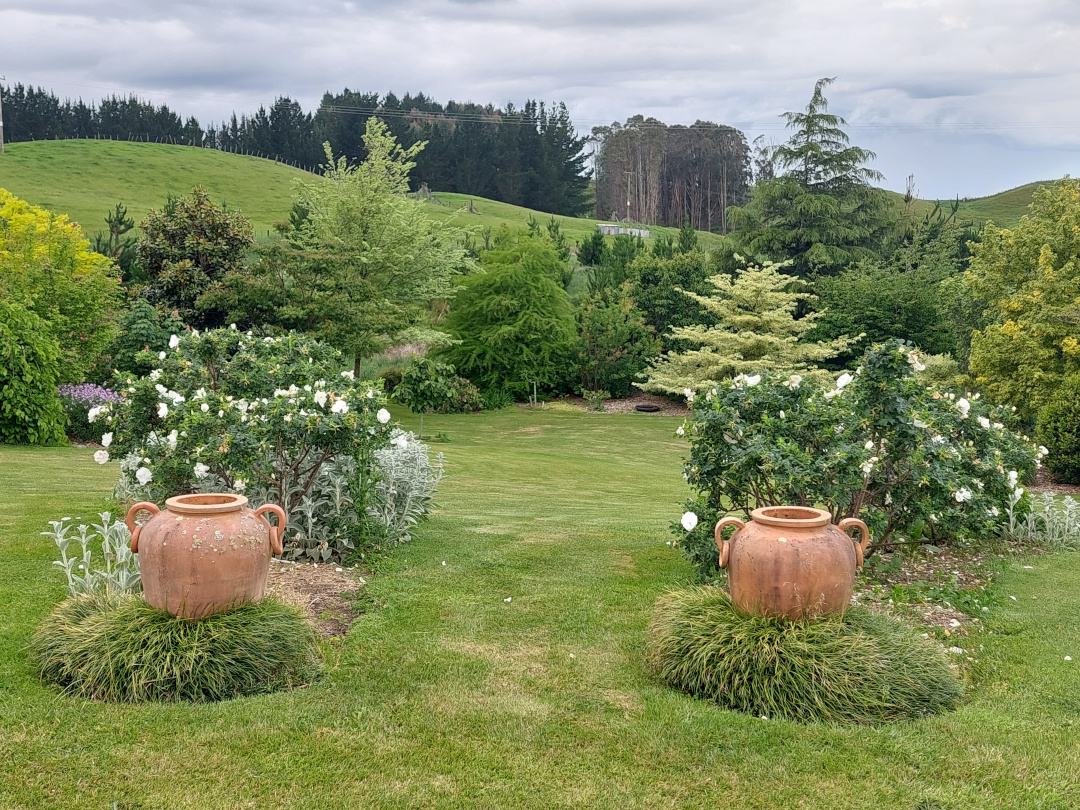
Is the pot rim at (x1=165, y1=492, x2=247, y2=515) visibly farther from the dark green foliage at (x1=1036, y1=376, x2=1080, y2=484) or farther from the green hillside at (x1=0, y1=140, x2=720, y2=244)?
the green hillside at (x1=0, y1=140, x2=720, y2=244)

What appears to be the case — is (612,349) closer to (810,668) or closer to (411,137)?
(810,668)

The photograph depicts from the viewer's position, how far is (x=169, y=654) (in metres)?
4.39

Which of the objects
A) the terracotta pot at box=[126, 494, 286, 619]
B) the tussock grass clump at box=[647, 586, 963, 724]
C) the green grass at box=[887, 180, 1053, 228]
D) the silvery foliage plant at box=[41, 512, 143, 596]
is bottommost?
the tussock grass clump at box=[647, 586, 963, 724]

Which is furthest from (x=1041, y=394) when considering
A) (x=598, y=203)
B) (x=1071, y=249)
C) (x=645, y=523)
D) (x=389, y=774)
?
(x=598, y=203)

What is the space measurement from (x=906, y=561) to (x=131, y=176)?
193 ft

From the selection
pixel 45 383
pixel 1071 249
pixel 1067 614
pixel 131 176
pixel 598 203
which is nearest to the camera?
pixel 1067 614

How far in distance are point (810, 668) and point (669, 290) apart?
26848 mm

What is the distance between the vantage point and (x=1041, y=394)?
15.5 m

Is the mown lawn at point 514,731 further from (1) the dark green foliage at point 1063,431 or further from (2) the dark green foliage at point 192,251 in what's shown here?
(2) the dark green foliage at point 192,251

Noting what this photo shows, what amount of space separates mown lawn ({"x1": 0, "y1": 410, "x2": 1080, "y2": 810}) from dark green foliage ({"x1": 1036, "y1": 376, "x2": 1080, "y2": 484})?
27.6 feet

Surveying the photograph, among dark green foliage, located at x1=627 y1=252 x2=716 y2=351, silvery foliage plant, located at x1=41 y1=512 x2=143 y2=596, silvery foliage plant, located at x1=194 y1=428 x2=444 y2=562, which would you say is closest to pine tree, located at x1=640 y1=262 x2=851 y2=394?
dark green foliage, located at x1=627 y1=252 x2=716 y2=351

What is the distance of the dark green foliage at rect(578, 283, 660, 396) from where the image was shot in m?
28.8

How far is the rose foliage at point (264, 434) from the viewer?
6.24 metres

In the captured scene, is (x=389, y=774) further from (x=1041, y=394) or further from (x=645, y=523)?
(x=1041, y=394)
